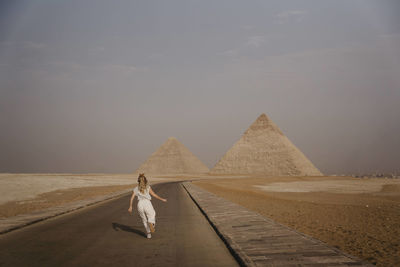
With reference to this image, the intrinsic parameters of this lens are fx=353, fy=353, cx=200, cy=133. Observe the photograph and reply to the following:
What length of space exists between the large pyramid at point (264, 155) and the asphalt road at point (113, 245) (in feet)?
476

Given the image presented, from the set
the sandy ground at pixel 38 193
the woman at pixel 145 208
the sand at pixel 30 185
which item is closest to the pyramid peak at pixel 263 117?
the sand at pixel 30 185

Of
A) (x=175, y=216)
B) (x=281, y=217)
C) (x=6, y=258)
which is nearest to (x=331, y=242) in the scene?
(x=281, y=217)

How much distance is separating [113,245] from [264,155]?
157671 mm

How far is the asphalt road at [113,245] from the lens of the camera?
6.19 meters

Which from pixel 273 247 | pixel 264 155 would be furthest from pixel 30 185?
pixel 264 155

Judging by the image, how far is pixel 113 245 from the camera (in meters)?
7.56

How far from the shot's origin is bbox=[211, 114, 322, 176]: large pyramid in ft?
507

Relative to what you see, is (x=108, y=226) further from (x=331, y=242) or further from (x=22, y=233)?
(x=331, y=242)

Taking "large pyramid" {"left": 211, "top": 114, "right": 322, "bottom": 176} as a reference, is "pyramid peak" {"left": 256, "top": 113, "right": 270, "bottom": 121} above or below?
above

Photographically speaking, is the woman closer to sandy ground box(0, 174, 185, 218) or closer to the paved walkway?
the paved walkway

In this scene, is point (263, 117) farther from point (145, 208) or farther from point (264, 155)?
point (145, 208)

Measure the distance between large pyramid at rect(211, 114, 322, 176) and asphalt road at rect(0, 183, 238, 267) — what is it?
476 feet

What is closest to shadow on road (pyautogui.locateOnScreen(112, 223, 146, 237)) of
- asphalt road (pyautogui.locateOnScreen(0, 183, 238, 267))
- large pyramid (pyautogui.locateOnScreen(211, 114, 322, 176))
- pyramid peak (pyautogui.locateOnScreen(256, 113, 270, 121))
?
asphalt road (pyautogui.locateOnScreen(0, 183, 238, 267))

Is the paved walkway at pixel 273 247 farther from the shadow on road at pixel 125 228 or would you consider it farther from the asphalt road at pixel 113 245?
the shadow on road at pixel 125 228
